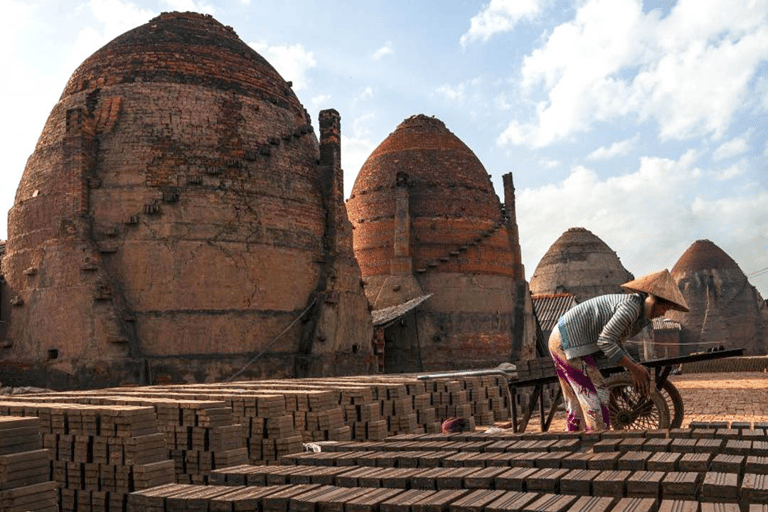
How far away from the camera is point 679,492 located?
3.61 metres

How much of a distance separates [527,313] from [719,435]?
74.7 ft

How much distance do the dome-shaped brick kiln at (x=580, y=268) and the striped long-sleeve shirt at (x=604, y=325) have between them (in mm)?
37079

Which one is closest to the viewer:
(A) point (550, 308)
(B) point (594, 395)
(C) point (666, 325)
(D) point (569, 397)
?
(B) point (594, 395)

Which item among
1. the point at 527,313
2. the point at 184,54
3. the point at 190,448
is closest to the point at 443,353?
the point at 527,313

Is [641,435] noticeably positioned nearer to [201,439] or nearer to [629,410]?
[629,410]

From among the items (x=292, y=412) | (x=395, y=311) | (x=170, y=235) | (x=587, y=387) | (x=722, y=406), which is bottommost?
(x=722, y=406)

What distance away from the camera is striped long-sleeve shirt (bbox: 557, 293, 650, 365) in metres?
6.45

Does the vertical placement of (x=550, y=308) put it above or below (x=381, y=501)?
above

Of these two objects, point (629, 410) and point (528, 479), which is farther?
point (629, 410)

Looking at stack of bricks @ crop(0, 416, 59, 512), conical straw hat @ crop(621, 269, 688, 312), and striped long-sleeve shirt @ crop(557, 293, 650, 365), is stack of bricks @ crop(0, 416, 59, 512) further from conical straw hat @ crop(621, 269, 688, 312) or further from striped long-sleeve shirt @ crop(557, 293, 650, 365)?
conical straw hat @ crop(621, 269, 688, 312)

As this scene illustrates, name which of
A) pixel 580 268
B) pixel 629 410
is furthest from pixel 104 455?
pixel 580 268

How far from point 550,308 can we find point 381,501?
31.7 metres

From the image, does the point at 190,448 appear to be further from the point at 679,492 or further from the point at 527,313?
the point at 527,313

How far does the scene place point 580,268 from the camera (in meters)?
44.3
